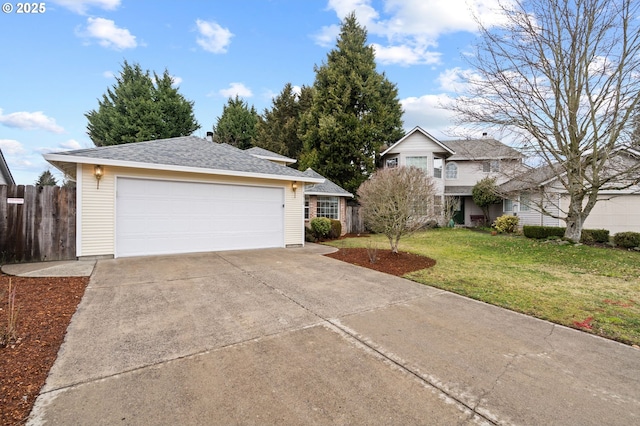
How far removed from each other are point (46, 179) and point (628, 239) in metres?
48.6

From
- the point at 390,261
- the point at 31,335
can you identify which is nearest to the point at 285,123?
the point at 390,261

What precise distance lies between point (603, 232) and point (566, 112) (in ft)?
18.9

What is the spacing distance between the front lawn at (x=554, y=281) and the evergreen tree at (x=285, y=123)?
19.2 metres

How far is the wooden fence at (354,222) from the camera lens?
55.5ft

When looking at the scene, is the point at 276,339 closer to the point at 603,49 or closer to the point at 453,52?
the point at 453,52

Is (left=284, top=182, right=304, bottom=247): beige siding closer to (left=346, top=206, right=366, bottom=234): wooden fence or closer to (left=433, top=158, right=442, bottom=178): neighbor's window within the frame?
(left=346, top=206, right=366, bottom=234): wooden fence

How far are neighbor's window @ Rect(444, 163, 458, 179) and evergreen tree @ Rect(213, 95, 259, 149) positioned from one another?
18897mm

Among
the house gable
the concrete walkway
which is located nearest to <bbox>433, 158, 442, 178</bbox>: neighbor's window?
the house gable

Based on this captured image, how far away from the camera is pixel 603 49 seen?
9.86m

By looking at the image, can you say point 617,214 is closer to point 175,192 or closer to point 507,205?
point 507,205

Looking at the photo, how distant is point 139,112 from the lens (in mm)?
24734

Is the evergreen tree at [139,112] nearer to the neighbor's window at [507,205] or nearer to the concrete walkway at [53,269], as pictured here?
the concrete walkway at [53,269]

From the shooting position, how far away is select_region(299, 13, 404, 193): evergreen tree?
19656mm

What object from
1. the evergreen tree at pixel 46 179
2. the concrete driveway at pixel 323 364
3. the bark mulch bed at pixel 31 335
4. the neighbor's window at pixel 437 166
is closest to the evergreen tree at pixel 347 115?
the neighbor's window at pixel 437 166
